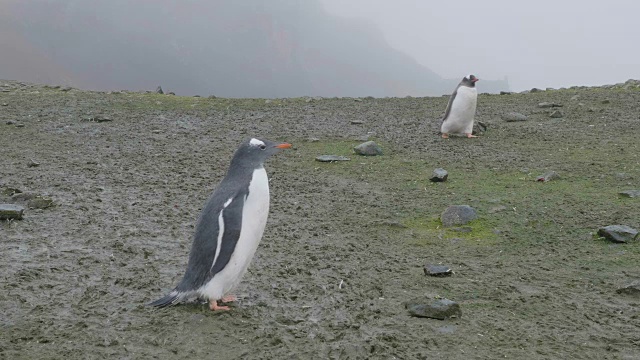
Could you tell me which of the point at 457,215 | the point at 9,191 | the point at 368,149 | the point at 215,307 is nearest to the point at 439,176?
the point at 457,215

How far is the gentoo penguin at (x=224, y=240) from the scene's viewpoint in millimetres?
3959

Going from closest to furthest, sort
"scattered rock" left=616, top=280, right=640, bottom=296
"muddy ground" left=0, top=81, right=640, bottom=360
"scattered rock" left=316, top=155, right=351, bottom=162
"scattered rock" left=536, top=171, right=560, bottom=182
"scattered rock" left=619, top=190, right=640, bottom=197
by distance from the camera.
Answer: "muddy ground" left=0, top=81, right=640, bottom=360 < "scattered rock" left=616, top=280, right=640, bottom=296 < "scattered rock" left=619, top=190, right=640, bottom=197 < "scattered rock" left=536, top=171, right=560, bottom=182 < "scattered rock" left=316, top=155, right=351, bottom=162

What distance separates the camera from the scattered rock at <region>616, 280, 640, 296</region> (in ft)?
14.4

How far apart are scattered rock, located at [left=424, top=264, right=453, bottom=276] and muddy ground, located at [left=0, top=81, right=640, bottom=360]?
0.08m

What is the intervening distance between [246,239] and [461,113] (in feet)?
22.8

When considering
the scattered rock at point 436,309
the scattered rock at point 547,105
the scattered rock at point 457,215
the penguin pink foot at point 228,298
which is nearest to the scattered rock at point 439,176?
the scattered rock at point 457,215

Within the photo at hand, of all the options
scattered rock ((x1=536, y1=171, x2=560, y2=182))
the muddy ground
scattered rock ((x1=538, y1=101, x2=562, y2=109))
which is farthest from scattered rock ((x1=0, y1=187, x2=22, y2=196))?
scattered rock ((x1=538, y1=101, x2=562, y2=109))

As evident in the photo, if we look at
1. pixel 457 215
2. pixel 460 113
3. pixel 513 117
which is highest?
pixel 460 113

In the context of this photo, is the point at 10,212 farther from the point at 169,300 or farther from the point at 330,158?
the point at 330,158

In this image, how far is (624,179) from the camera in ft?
23.8

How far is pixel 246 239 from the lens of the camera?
160 inches

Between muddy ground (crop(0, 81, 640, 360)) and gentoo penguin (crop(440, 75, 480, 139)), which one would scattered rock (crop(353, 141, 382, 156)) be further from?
gentoo penguin (crop(440, 75, 480, 139))

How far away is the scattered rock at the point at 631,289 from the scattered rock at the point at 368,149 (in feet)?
16.6

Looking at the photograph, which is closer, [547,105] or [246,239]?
[246,239]
